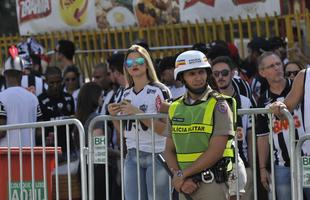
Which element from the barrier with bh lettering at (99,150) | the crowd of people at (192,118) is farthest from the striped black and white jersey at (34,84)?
the barrier with bh lettering at (99,150)

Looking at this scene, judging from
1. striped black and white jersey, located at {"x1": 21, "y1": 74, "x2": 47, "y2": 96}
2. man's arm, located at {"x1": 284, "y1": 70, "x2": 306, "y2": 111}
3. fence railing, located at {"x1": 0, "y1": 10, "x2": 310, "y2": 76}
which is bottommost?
man's arm, located at {"x1": 284, "y1": 70, "x2": 306, "y2": 111}

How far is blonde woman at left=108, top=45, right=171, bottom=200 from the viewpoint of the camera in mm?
8875

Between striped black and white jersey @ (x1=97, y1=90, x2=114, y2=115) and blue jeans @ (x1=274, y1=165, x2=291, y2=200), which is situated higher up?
striped black and white jersey @ (x1=97, y1=90, x2=114, y2=115)

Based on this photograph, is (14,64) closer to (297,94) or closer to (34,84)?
(34,84)

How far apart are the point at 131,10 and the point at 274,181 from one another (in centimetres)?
653

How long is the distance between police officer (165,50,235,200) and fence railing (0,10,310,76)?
17.5 ft

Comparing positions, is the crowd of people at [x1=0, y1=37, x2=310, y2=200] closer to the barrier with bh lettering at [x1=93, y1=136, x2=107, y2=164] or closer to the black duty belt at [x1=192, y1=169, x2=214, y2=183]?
the black duty belt at [x1=192, y1=169, x2=214, y2=183]

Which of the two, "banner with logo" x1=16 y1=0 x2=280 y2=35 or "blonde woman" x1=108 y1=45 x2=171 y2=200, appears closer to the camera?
"blonde woman" x1=108 y1=45 x2=171 y2=200

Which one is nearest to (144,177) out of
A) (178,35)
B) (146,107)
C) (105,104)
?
(146,107)

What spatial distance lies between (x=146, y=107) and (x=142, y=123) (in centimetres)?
23

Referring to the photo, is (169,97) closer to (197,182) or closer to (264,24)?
(197,182)

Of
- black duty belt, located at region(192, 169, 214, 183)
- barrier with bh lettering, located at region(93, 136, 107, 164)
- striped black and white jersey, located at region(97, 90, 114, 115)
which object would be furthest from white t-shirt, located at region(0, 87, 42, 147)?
black duty belt, located at region(192, 169, 214, 183)

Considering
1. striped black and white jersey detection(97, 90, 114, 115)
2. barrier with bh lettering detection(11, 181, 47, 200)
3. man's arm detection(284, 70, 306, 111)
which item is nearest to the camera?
man's arm detection(284, 70, 306, 111)

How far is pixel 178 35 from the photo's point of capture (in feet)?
47.4
